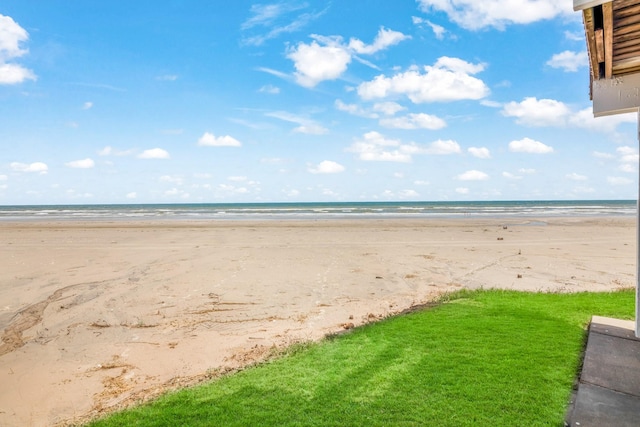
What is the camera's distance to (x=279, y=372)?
4008mm

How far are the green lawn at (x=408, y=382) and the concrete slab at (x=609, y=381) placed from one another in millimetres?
128

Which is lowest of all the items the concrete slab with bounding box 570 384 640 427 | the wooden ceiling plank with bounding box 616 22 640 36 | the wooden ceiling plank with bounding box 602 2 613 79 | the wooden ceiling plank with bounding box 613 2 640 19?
the concrete slab with bounding box 570 384 640 427

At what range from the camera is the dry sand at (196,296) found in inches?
175

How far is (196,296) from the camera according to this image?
8.07 m

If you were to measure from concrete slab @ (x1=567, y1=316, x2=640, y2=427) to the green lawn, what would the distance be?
128 mm

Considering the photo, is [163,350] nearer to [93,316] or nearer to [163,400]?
[163,400]

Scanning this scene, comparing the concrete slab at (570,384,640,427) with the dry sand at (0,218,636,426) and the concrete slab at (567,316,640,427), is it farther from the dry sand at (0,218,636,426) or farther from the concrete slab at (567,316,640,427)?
the dry sand at (0,218,636,426)

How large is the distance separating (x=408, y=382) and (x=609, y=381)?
1889 mm

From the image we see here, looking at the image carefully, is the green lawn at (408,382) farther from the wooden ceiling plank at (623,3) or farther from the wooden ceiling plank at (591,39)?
the wooden ceiling plank at (623,3)

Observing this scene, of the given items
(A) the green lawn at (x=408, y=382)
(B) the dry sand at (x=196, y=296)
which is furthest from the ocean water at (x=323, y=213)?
(A) the green lawn at (x=408, y=382)

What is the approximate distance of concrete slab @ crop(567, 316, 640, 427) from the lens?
309cm

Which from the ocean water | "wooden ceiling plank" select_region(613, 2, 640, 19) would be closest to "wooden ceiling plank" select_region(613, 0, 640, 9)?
"wooden ceiling plank" select_region(613, 2, 640, 19)

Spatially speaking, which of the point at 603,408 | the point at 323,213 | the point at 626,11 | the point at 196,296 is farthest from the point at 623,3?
the point at 323,213

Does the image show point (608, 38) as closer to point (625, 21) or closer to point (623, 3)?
point (625, 21)
